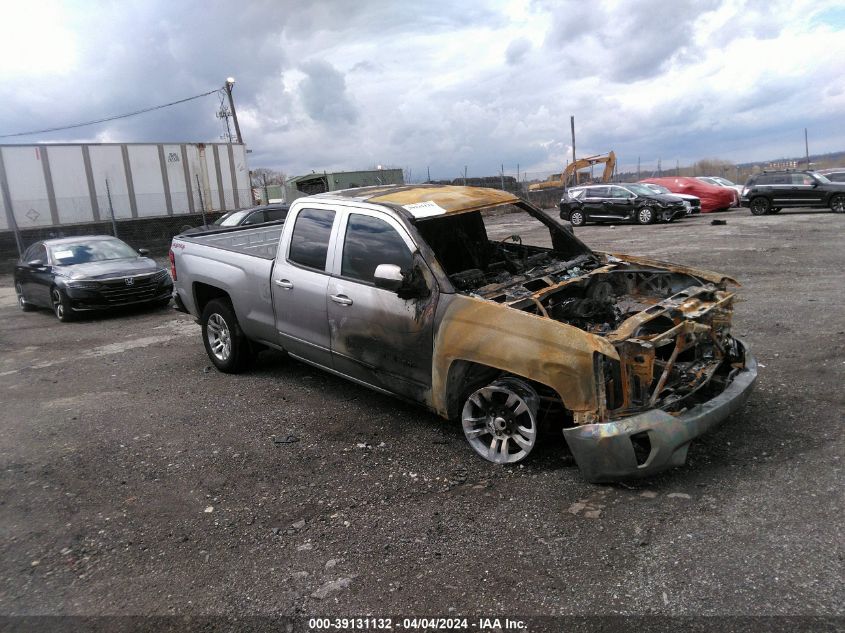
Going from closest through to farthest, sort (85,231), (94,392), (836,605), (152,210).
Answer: (836,605), (94,392), (85,231), (152,210)

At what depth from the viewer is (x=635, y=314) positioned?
3.97 metres

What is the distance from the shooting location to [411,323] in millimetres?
4223

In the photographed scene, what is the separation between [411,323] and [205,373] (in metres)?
3.31

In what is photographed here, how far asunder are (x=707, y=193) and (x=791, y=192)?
3916 millimetres

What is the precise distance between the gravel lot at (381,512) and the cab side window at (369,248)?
125 cm

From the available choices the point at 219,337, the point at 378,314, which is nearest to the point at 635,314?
the point at 378,314

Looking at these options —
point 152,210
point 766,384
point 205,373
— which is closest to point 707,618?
point 766,384

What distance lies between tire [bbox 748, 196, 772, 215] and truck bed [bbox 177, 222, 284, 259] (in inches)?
813

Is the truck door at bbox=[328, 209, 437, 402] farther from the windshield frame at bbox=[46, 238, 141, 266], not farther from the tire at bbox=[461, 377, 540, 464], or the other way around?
the windshield frame at bbox=[46, 238, 141, 266]

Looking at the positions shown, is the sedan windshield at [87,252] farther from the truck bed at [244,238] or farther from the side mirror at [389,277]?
the side mirror at [389,277]

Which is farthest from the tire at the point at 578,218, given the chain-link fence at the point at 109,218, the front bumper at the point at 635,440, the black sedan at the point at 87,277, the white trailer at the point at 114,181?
the front bumper at the point at 635,440

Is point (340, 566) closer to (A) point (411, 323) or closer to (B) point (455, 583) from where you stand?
(B) point (455, 583)

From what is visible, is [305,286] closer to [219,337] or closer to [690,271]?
[219,337]

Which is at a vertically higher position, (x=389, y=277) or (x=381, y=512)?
(x=389, y=277)
